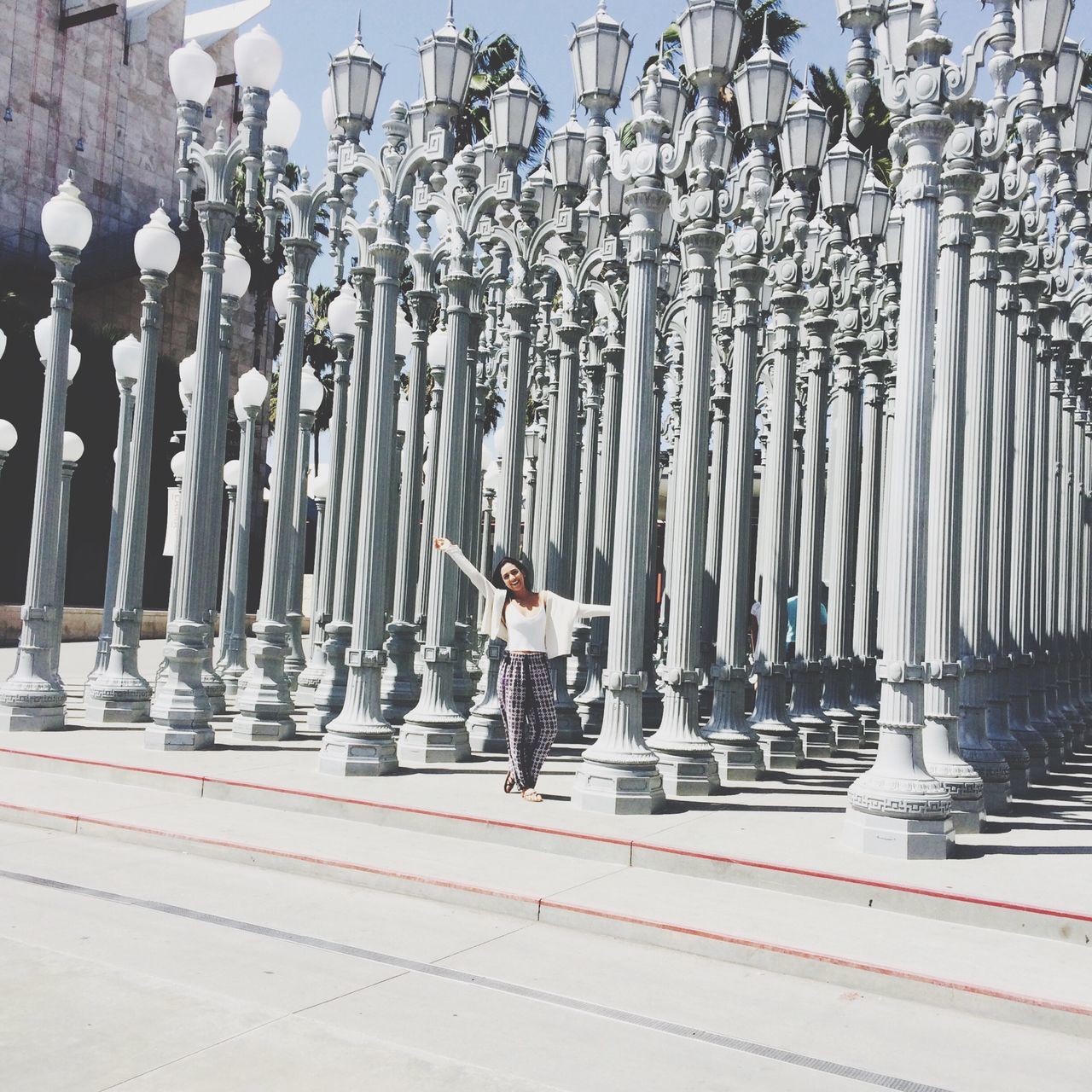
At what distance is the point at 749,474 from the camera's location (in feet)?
37.8

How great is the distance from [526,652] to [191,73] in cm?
713

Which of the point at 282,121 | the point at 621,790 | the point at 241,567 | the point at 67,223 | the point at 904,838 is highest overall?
the point at 282,121

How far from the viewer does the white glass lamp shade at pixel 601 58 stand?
9.68 metres

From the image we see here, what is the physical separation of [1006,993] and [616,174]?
6630 mm

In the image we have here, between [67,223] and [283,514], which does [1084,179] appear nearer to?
[283,514]

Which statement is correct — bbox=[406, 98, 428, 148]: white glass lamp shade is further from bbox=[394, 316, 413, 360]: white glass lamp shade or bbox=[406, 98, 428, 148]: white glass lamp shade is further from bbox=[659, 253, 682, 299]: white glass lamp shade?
bbox=[659, 253, 682, 299]: white glass lamp shade

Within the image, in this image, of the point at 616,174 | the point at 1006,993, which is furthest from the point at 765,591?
the point at 1006,993

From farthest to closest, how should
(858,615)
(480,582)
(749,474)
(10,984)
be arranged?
(858,615), (749,474), (480,582), (10,984)

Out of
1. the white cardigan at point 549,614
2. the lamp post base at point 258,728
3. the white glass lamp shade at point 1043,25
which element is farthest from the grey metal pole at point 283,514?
the white glass lamp shade at point 1043,25

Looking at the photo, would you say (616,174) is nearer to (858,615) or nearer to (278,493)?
(278,493)

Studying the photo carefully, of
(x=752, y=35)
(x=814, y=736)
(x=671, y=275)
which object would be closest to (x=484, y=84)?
(x=752, y=35)

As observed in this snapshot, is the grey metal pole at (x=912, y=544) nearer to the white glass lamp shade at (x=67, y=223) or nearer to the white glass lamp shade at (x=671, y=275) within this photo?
the white glass lamp shade at (x=671, y=275)

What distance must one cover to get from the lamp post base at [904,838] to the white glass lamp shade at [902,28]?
5346 mm

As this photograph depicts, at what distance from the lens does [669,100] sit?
35.2ft
